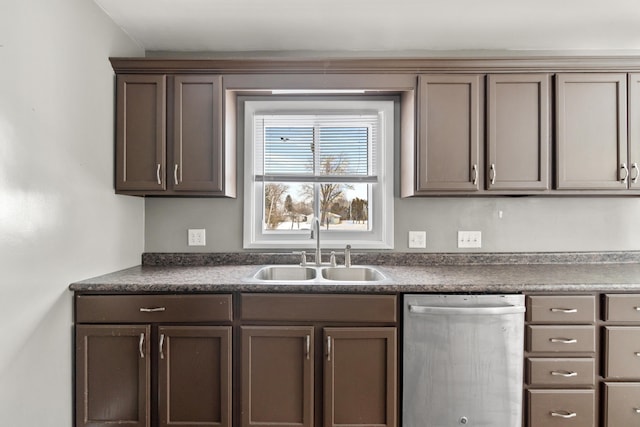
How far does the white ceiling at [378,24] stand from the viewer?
6.35ft

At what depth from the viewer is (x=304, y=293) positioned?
5.80 ft

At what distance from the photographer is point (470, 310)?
172 centimetres

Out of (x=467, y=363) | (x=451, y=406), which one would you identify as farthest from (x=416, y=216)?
(x=451, y=406)

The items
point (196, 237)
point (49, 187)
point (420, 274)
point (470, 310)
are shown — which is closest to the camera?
point (49, 187)

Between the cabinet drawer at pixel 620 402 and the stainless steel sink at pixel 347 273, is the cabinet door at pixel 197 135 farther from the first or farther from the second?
the cabinet drawer at pixel 620 402

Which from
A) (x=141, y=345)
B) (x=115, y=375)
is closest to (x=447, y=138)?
(x=141, y=345)

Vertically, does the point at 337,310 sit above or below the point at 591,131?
below

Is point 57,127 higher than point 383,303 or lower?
higher

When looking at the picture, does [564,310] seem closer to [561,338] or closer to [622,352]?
[561,338]

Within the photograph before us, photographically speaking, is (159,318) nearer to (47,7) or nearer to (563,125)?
(47,7)

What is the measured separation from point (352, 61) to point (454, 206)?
3.96ft

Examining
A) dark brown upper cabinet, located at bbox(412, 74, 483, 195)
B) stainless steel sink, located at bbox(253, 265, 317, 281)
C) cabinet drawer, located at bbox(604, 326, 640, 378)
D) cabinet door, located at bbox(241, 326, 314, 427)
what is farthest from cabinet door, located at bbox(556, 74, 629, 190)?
cabinet door, located at bbox(241, 326, 314, 427)

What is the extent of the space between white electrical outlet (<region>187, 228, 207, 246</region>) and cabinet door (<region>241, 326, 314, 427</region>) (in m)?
0.91

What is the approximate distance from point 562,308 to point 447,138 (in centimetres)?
111
